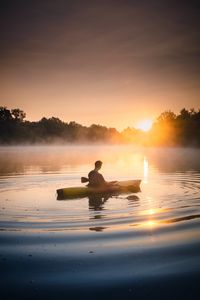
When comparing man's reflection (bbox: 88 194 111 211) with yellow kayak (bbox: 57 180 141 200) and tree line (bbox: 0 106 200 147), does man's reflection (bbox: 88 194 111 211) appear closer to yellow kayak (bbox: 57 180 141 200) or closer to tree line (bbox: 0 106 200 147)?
yellow kayak (bbox: 57 180 141 200)

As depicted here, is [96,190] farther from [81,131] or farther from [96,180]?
Result: [81,131]

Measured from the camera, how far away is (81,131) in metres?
169

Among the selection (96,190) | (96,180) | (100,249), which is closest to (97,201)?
(96,190)

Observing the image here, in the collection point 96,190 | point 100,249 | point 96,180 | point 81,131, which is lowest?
point 100,249

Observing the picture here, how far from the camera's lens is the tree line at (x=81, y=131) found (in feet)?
335

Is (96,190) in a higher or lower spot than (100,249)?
higher

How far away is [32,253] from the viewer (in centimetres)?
702

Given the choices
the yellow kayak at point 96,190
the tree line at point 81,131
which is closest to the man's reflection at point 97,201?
the yellow kayak at point 96,190

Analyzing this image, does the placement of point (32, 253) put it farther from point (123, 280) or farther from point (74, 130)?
point (74, 130)

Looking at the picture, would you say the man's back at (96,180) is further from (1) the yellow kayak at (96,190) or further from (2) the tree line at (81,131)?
(2) the tree line at (81,131)

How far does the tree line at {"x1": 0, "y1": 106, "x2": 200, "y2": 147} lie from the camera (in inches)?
4021

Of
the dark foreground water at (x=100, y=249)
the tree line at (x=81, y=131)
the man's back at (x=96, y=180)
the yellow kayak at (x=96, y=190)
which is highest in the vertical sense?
the tree line at (x=81, y=131)

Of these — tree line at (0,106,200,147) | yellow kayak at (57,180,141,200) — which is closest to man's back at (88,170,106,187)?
yellow kayak at (57,180,141,200)

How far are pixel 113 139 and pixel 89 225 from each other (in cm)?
18269
